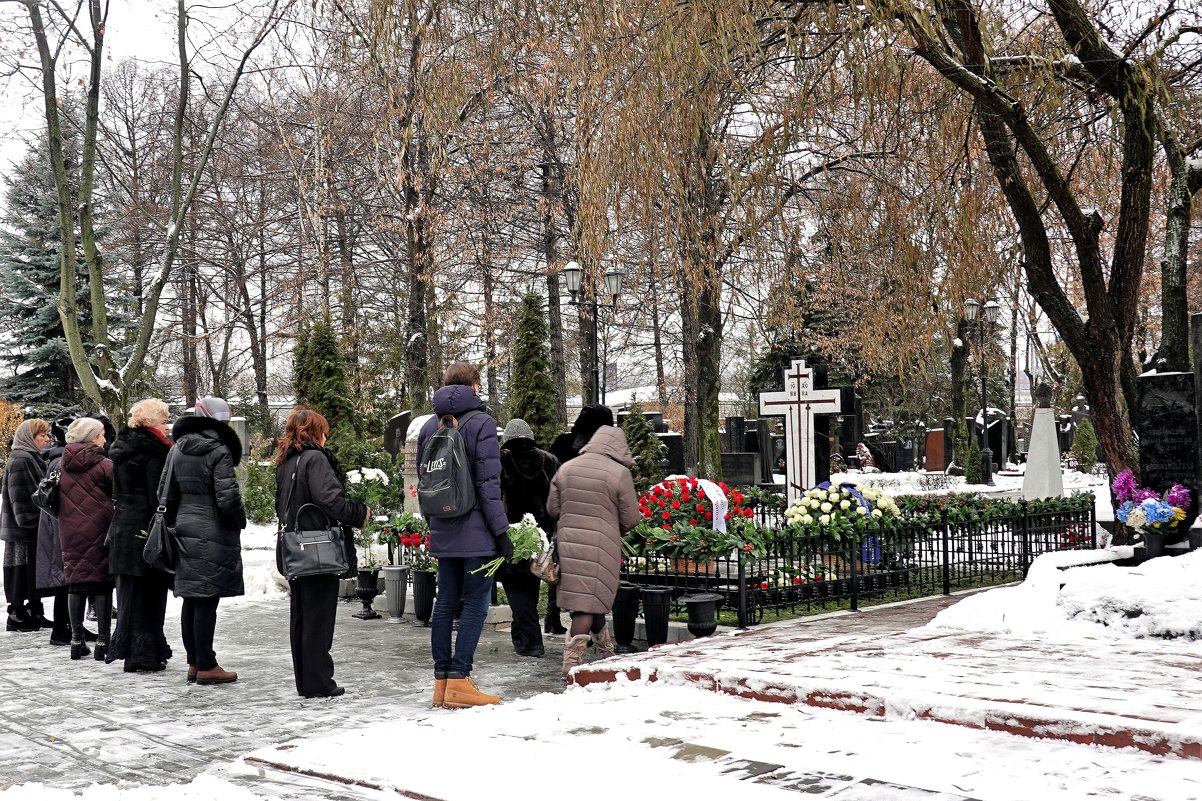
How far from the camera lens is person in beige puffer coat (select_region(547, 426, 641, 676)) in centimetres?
759

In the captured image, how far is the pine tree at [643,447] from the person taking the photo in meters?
21.6


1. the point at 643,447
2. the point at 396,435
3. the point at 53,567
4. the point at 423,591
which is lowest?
the point at 423,591

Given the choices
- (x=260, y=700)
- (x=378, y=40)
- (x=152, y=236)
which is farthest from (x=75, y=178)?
(x=260, y=700)

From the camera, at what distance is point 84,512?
9141mm

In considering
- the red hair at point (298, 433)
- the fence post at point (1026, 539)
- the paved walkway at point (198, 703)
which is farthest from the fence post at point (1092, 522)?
the red hair at point (298, 433)

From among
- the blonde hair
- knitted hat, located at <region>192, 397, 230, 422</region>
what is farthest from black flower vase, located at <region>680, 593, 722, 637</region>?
the blonde hair

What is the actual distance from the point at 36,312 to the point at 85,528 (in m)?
28.2

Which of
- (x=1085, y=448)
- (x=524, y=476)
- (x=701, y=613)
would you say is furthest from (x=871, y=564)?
(x=1085, y=448)

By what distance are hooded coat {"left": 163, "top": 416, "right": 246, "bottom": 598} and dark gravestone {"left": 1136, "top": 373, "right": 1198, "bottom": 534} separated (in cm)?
775

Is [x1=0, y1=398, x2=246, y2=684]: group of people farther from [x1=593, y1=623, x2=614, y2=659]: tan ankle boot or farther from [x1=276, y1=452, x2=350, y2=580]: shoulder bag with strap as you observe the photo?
[x1=593, y1=623, x2=614, y2=659]: tan ankle boot

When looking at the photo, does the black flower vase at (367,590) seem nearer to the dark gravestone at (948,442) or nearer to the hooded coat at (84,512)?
the hooded coat at (84,512)

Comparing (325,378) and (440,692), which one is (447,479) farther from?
(325,378)

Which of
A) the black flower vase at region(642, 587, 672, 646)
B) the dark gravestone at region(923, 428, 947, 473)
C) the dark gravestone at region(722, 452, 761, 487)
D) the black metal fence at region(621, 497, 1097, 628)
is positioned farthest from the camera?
the dark gravestone at region(923, 428, 947, 473)

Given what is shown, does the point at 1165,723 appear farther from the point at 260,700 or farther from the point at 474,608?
the point at 260,700
